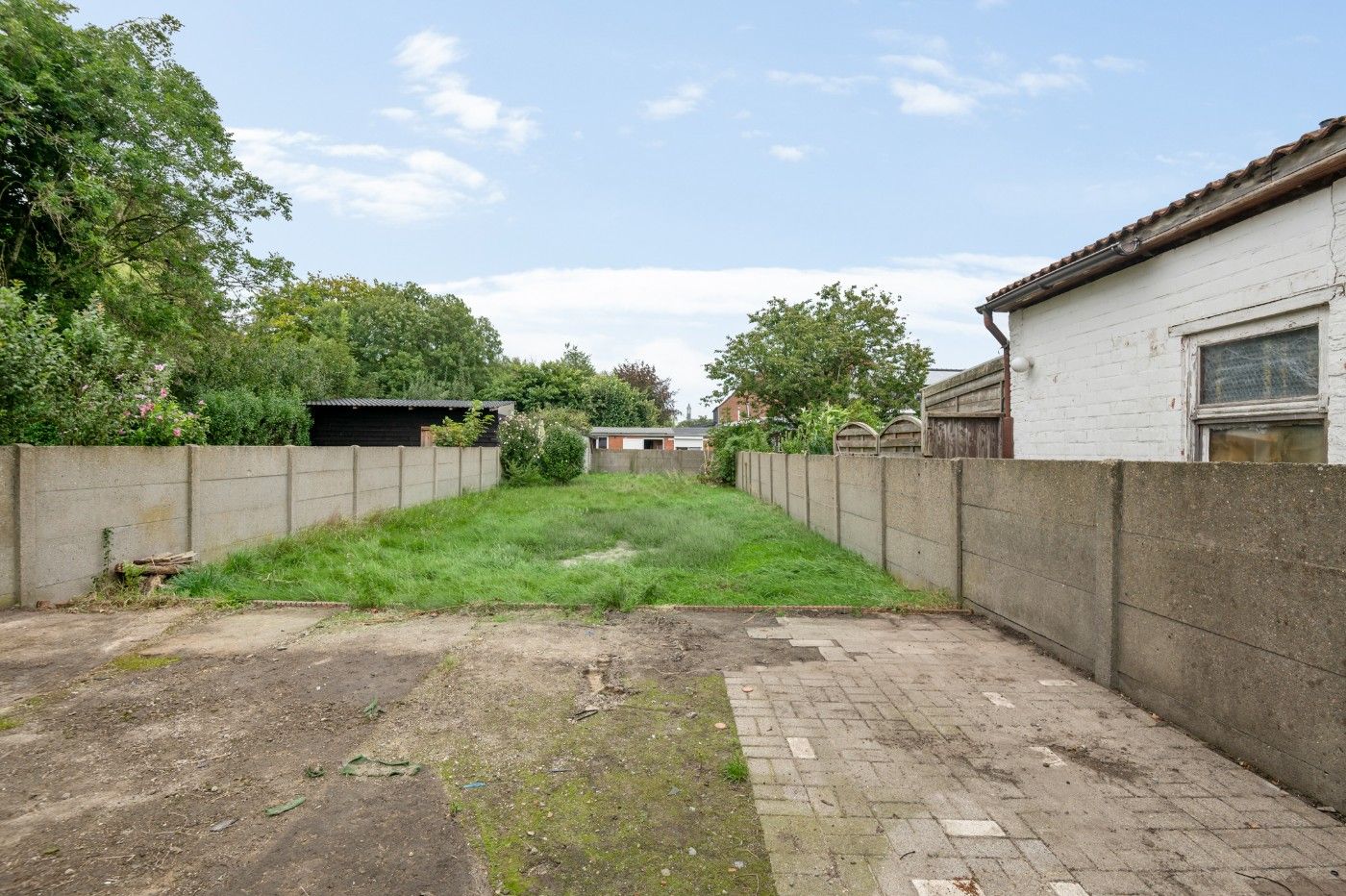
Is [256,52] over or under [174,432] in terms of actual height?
over

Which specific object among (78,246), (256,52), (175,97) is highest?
(175,97)

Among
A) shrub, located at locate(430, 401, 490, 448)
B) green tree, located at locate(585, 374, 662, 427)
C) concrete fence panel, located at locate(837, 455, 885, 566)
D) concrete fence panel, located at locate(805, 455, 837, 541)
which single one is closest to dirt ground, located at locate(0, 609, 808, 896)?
concrete fence panel, located at locate(837, 455, 885, 566)

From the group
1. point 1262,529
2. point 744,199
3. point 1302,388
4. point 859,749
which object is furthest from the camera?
point 744,199

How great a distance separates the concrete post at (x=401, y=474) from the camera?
12734 millimetres

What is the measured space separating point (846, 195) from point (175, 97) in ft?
45.3

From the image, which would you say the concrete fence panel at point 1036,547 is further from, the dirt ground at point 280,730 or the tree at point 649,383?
the tree at point 649,383

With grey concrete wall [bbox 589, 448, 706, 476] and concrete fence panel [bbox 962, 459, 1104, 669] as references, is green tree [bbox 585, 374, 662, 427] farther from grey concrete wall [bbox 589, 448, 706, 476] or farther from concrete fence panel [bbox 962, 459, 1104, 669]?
concrete fence panel [bbox 962, 459, 1104, 669]

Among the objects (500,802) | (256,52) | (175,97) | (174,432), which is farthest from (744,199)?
(500,802)

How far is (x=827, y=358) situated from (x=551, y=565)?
20.9 metres

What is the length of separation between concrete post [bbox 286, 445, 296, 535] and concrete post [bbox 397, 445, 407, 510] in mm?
3781

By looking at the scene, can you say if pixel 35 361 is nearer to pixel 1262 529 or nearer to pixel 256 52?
pixel 256 52

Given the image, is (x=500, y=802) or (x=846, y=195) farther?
(x=846, y=195)

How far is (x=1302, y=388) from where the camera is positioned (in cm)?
432

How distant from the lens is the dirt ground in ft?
7.02
